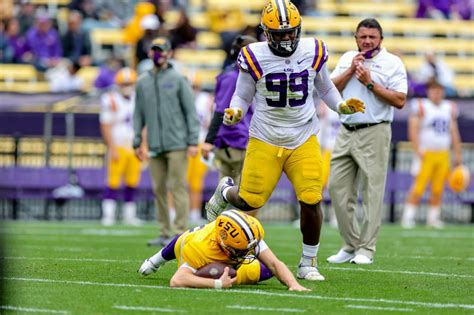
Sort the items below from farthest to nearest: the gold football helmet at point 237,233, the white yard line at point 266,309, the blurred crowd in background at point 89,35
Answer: the blurred crowd in background at point 89,35
the gold football helmet at point 237,233
the white yard line at point 266,309

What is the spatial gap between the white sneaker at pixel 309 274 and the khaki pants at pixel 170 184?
3904 mm

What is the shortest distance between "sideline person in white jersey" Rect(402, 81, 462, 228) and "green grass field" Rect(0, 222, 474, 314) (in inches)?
167

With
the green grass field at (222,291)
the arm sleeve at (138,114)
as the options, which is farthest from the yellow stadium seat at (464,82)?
the arm sleeve at (138,114)

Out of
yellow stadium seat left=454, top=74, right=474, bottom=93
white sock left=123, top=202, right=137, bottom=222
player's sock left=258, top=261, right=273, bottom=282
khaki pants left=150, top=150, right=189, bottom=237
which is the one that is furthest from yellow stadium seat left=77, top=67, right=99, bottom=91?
player's sock left=258, top=261, right=273, bottom=282

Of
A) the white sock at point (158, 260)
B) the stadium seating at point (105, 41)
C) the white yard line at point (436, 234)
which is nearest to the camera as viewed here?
the white sock at point (158, 260)

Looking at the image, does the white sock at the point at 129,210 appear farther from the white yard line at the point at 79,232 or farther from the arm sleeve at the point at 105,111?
the white yard line at the point at 79,232

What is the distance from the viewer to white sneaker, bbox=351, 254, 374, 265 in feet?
35.3

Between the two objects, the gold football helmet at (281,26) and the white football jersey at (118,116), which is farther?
the white football jersey at (118,116)

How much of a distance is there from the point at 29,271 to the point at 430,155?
954 cm

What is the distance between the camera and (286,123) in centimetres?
911

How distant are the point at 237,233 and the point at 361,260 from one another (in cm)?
304

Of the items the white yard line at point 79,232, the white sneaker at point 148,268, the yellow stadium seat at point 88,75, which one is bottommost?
the white yard line at point 79,232

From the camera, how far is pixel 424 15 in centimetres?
2588

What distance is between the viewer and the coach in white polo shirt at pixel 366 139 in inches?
428
